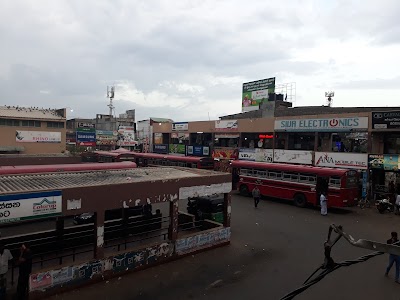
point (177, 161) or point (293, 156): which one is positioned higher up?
point (293, 156)

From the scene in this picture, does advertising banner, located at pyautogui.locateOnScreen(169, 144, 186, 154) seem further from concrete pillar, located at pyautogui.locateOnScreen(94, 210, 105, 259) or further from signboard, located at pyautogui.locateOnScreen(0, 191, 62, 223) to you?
signboard, located at pyautogui.locateOnScreen(0, 191, 62, 223)

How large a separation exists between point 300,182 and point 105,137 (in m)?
40.4

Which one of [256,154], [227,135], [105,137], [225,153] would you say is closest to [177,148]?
[227,135]

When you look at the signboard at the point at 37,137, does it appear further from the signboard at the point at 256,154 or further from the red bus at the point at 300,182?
the red bus at the point at 300,182

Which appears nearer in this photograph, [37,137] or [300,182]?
[300,182]

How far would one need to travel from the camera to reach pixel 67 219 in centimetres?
1988

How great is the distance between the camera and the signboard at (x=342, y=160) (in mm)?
25564

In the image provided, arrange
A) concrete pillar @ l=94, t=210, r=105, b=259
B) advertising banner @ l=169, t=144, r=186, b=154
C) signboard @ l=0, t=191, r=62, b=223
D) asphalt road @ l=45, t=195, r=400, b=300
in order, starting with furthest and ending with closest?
advertising banner @ l=169, t=144, r=186, b=154 < concrete pillar @ l=94, t=210, r=105, b=259 < asphalt road @ l=45, t=195, r=400, b=300 < signboard @ l=0, t=191, r=62, b=223

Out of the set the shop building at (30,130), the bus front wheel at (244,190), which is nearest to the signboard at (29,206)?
the bus front wheel at (244,190)

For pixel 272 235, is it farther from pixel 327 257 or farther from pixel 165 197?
pixel 327 257

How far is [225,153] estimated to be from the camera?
37.6m

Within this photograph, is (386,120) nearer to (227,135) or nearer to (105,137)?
(227,135)

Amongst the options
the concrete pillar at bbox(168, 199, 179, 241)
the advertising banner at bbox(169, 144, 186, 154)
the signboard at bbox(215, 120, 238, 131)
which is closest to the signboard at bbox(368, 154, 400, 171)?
the signboard at bbox(215, 120, 238, 131)

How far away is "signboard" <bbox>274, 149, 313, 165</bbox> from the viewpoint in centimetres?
2920
